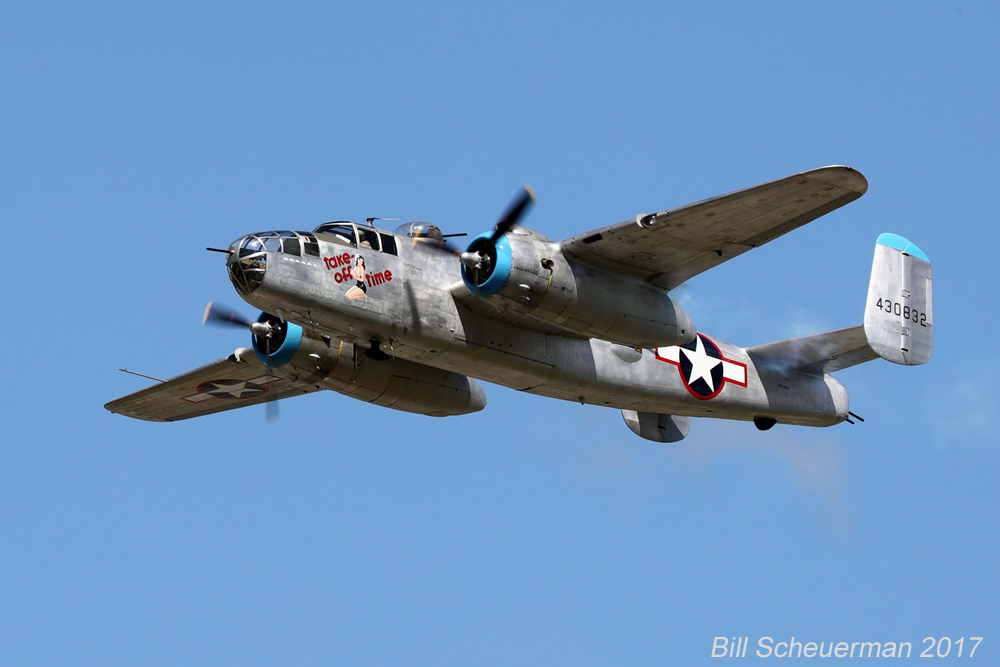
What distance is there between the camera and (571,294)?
2208cm

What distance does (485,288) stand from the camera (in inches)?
858

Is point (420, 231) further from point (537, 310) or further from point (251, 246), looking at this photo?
point (251, 246)

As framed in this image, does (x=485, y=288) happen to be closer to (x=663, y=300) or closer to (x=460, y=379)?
(x=663, y=300)

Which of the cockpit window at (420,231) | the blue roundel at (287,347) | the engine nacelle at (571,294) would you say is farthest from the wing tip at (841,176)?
the blue roundel at (287,347)

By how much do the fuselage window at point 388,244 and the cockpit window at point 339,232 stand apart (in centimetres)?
55

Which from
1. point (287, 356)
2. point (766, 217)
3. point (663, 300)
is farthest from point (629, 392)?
point (287, 356)

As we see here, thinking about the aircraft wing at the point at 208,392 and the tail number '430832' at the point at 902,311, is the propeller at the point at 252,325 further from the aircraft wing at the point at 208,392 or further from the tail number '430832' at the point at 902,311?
the tail number '430832' at the point at 902,311

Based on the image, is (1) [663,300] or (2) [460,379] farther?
(2) [460,379]

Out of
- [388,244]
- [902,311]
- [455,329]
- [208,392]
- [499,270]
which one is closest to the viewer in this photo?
[499,270]

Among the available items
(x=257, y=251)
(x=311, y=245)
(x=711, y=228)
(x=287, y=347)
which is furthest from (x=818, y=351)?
(x=257, y=251)

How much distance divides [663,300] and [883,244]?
7.01m

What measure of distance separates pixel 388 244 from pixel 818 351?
34.1 feet

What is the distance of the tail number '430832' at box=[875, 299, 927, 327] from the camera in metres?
26.7

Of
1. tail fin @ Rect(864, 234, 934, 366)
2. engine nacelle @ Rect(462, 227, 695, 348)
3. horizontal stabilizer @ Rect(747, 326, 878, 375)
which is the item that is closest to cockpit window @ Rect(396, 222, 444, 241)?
engine nacelle @ Rect(462, 227, 695, 348)
